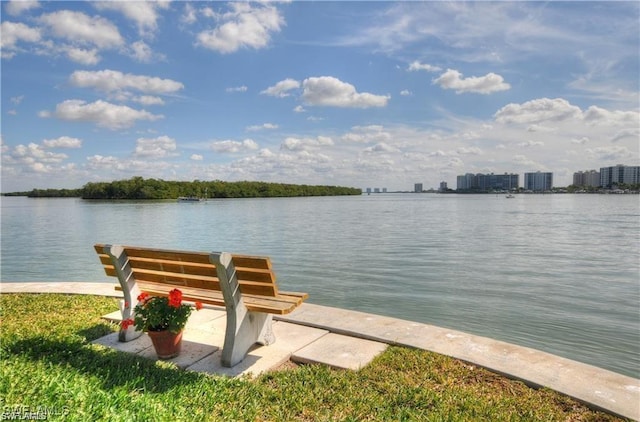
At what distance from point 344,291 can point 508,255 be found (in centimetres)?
992

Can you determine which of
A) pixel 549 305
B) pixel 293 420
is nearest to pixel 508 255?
pixel 549 305

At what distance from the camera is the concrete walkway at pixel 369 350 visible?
389 cm

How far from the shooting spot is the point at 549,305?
10023 millimetres

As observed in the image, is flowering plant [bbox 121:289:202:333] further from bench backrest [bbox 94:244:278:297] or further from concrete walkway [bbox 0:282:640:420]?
concrete walkway [bbox 0:282:640:420]

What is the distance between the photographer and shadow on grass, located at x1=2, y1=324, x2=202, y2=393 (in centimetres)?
400

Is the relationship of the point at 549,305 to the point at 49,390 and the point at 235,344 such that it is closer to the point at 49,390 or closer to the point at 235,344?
the point at 235,344

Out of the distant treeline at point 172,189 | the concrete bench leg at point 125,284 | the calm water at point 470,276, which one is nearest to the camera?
the concrete bench leg at point 125,284

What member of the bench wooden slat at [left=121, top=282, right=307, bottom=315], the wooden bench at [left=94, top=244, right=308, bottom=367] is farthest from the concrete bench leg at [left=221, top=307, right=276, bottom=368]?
the bench wooden slat at [left=121, top=282, right=307, bottom=315]

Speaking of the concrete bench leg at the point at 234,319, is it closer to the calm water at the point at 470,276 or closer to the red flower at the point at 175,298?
the red flower at the point at 175,298

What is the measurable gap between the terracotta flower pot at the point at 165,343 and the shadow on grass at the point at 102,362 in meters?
0.13

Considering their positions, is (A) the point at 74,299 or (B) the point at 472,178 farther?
(B) the point at 472,178

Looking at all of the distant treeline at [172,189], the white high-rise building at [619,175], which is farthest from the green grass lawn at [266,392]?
the white high-rise building at [619,175]

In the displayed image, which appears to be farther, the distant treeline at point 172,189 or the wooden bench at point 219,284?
the distant treeline at point 172,189

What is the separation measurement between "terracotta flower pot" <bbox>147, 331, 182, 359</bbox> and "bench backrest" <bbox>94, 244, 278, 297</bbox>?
0.55 metres
